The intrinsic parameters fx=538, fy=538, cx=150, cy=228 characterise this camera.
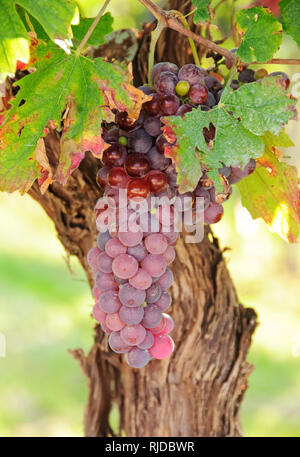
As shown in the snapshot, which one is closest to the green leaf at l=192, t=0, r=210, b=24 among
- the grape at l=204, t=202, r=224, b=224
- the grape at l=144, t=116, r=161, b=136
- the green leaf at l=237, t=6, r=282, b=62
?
the green leaf at l=237, t=6, r=282, b=62

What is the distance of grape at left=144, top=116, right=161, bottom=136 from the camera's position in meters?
0.84

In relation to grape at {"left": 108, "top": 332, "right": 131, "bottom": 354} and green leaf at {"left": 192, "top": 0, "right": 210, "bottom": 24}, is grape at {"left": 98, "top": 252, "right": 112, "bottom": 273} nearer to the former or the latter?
grape at {"left": 108, "top": 332, "right": 131, "bottom": 354}

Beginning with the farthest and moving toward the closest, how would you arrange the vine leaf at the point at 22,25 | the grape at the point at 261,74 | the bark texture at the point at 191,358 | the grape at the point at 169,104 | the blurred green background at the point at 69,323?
the blurred green background at the point at 69,323
the bark texture at the point at 191,358
the grape at the point at 261,74
the grape at the point at 169,104
the vine leaf at the point at 22,25

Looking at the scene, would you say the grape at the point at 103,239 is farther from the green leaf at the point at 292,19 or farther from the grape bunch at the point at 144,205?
the green leaf at the point at 292,19

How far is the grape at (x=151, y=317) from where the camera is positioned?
856 mm

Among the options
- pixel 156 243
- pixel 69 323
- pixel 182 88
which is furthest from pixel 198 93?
pixel 69 323

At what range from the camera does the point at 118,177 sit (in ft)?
2.76

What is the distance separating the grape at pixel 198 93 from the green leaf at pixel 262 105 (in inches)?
1.3

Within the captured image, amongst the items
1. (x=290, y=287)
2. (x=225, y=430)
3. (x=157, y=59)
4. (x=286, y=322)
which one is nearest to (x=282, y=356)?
(x=286, y=322)

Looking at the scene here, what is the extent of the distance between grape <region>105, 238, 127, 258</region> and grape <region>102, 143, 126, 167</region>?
12cm

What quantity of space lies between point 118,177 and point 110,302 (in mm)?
198

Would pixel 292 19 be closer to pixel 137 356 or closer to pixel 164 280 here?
pixel 164 280

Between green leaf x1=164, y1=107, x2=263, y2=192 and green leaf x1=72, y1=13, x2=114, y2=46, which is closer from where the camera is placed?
green leaf x1=164, y1=107, x2=263, y2=192

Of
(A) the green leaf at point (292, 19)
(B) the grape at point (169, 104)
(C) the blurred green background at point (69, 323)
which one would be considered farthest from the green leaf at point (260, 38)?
(C) the blurred green background at point (69, 323)
